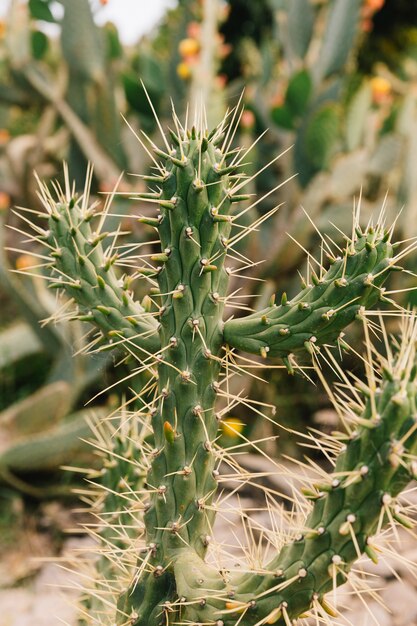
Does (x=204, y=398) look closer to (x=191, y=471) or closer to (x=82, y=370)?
(x=191, y=471)

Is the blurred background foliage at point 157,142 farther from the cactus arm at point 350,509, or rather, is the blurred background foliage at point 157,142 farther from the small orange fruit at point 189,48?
the cactus arm at point 350,509

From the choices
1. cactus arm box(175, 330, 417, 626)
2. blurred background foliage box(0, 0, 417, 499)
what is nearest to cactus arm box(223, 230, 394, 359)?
cactus arm box(175, 330, 417, 626)

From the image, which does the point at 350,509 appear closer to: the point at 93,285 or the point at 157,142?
the point at 93,285

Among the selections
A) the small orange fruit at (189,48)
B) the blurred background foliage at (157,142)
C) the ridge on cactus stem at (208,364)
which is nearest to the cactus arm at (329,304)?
the ridge on cactus stem at (208,364)

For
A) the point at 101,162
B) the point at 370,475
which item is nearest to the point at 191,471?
the point at 370,475

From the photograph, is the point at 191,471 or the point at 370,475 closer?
the point at 370,475

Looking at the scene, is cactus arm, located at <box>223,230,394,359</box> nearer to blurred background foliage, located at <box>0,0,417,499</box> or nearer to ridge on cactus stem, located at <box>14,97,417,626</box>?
ridge on cactus stem, located at <box>14,97,417,626</box>
